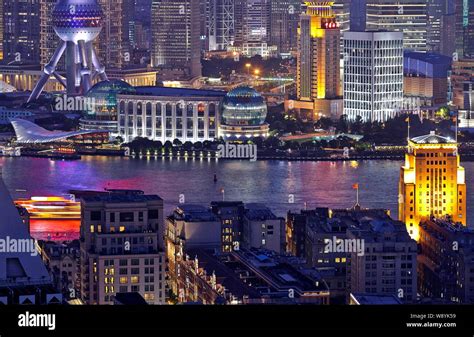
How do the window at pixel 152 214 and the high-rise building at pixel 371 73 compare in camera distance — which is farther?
the high-rise building at pixel 371 73

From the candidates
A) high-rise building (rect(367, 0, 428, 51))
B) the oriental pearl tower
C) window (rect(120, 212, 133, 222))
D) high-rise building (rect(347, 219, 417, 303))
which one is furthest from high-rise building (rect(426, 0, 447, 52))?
window (rect(120, 212, 133, 222))

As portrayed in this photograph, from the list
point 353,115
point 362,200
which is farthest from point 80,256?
point 353,115

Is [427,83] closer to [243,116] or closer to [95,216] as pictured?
[243,116]

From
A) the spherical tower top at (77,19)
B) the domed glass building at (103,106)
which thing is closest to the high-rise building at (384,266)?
the domed glass building at (103,106)

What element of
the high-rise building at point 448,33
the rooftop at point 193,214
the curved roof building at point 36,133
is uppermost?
the high-rise building at point 448,33

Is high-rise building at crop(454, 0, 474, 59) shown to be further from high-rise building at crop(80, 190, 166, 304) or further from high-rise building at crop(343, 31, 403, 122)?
high-rise building at crop(80, 190, 166, 304)

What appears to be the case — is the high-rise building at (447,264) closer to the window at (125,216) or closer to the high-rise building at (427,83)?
the window at (125,216)

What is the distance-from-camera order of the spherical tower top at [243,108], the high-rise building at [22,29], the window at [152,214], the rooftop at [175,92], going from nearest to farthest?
the window at [152,214] < the spherical tower top at [243,108] < the rooftop at [175,92] < the high-rise building at [22,29]

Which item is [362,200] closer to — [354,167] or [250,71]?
[354,167]
